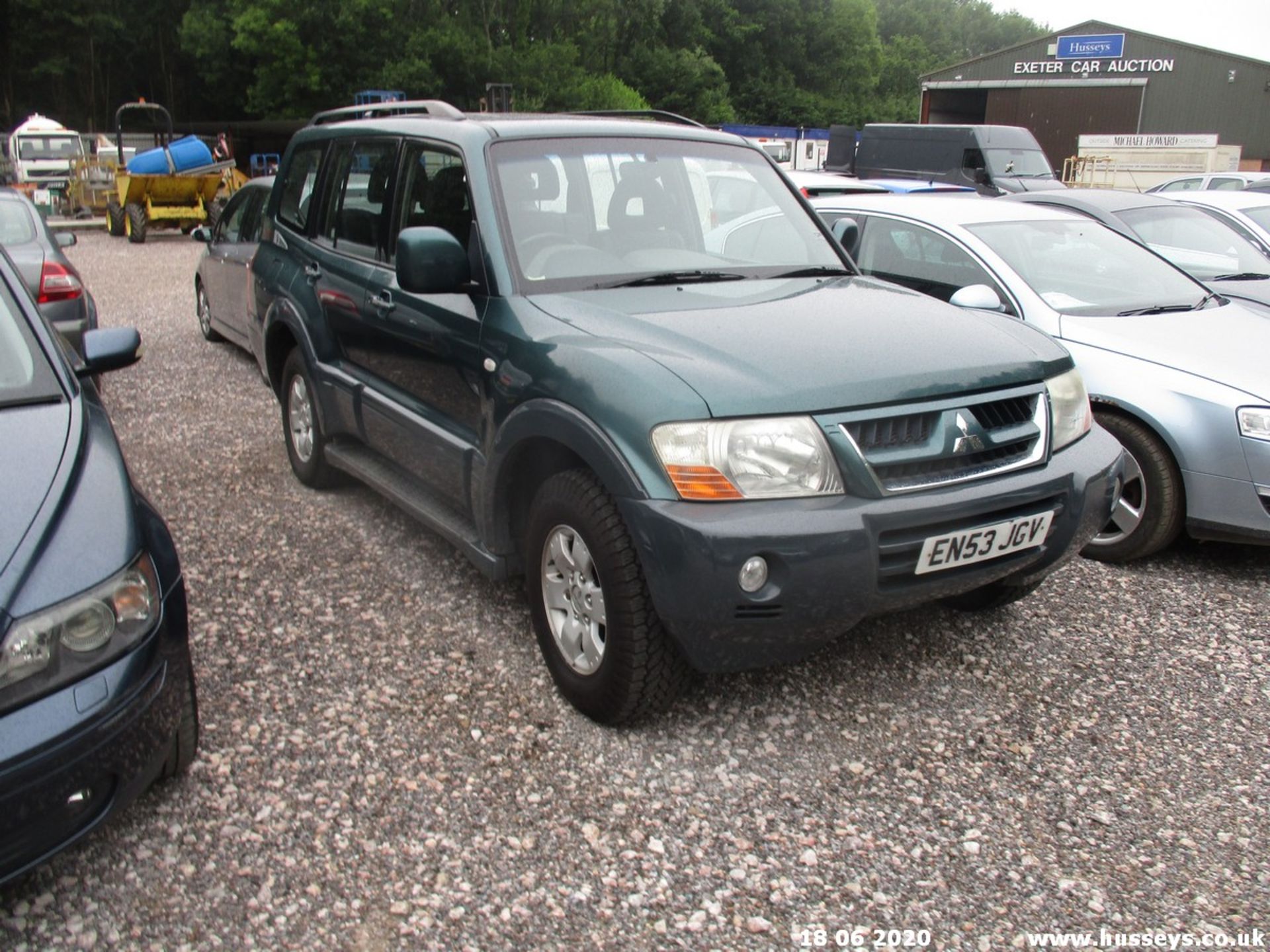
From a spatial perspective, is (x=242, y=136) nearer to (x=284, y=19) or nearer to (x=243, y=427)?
(x=284, y=19)

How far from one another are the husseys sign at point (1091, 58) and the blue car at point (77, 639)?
4621 centimetres

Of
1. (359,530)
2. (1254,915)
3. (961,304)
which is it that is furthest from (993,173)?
(1254,915)

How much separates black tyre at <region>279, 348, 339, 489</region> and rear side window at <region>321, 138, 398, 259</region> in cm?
69

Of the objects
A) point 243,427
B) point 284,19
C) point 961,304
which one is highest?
point 284,19

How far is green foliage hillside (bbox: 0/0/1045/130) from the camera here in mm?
41156

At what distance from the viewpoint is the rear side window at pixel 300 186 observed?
5.15 meters

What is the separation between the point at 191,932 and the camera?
247 cm

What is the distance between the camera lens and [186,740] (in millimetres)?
2928

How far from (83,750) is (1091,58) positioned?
4722 cm

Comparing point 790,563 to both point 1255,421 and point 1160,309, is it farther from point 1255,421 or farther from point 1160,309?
point 1160,309

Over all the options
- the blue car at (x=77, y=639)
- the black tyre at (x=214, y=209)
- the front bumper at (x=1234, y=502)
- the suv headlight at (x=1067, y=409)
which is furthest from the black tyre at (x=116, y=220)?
the suv headlight at (x=1067, y=409)

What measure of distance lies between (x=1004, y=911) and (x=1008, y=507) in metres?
1.12

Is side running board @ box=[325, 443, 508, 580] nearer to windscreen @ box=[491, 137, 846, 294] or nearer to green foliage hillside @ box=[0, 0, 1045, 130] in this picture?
windscreen @ box=[491, 137, 846, 294]

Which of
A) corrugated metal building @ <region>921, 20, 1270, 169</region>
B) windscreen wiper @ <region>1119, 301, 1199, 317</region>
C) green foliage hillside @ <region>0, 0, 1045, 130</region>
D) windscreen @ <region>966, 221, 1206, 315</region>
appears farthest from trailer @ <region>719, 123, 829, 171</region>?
windscreen wiper @ <region>1119, 301, 1199, 317</region>
